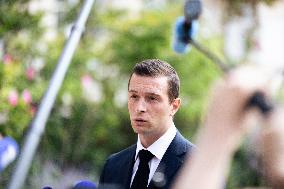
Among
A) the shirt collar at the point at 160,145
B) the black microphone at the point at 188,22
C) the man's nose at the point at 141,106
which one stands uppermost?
the black microphone at the point at 188,22

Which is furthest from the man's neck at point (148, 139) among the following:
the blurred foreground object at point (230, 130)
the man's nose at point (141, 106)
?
the blurred foreground object at point (230, 130)

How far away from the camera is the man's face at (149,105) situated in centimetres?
308

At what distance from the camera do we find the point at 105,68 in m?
14.6

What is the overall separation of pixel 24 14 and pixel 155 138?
20.0ft

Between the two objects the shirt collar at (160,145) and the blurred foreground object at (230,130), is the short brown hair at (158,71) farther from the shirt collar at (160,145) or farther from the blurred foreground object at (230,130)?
the blurred foreground object at (230,130)

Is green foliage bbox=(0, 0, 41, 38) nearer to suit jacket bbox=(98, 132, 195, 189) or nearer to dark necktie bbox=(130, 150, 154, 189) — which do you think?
suit jacket bbox=(98, 132, 195, 189)

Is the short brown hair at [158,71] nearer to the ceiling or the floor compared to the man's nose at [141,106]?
nearer to the ceiling

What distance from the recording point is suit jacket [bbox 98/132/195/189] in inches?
118

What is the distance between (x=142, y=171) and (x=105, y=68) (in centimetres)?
1157

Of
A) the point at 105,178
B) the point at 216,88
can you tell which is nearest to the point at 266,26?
the point at 105,178

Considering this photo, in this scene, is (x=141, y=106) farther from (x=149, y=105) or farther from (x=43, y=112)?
(x=43, y=112)

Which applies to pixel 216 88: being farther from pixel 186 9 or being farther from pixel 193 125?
pixel 193 125

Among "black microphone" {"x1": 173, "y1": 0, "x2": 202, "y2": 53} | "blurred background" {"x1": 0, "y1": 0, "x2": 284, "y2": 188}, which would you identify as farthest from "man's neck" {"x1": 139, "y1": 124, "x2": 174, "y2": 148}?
"blurred background" {"x1": 0, "y1": 0, "x2": 284, "y2": 188}

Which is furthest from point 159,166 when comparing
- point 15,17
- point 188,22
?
point 15,17
